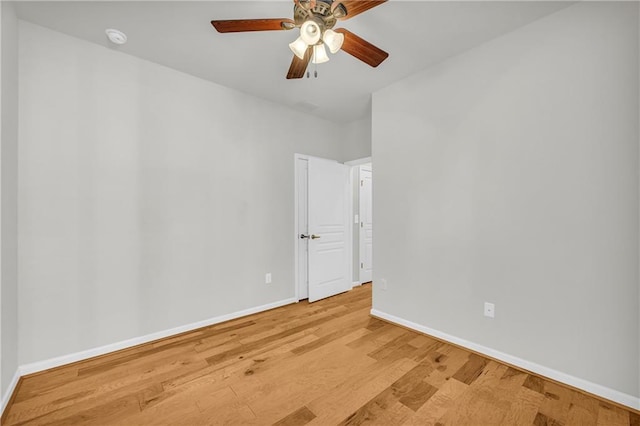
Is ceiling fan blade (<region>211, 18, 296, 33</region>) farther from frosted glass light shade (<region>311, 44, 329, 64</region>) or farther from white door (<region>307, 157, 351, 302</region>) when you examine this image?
white door (<region>307, 157, 351, 302</region>)

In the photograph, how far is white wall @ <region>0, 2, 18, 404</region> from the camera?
1.69 meters

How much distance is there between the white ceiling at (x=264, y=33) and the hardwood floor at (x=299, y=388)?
8.63ft

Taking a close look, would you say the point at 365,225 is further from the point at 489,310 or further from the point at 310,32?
the point at 310,32

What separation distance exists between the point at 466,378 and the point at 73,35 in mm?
4033

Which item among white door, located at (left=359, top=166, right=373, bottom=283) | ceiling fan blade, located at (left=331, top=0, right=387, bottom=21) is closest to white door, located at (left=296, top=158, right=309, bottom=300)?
white door, located at (left=359, top=166, right=373, bottom=283)

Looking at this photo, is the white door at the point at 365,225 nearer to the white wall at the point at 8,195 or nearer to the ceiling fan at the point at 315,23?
the ceiling fan at the point at 315,23

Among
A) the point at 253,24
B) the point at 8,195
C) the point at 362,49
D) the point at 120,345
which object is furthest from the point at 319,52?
the point at 120,345

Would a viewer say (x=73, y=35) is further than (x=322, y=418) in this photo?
Yes

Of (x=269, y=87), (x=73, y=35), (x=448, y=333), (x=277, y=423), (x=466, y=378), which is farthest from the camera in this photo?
(x=269, y=87)

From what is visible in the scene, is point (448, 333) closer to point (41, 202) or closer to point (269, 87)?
point (269, 87)

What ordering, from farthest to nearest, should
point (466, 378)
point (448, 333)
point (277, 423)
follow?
point (448, 333) → point (466, 378) → point (277, 423)

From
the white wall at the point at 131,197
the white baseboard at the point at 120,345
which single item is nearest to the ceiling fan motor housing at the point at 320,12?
the white wall at the point at 131,197

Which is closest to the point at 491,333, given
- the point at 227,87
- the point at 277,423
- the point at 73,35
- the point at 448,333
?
the point at 448,333

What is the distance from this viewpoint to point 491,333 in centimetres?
228
